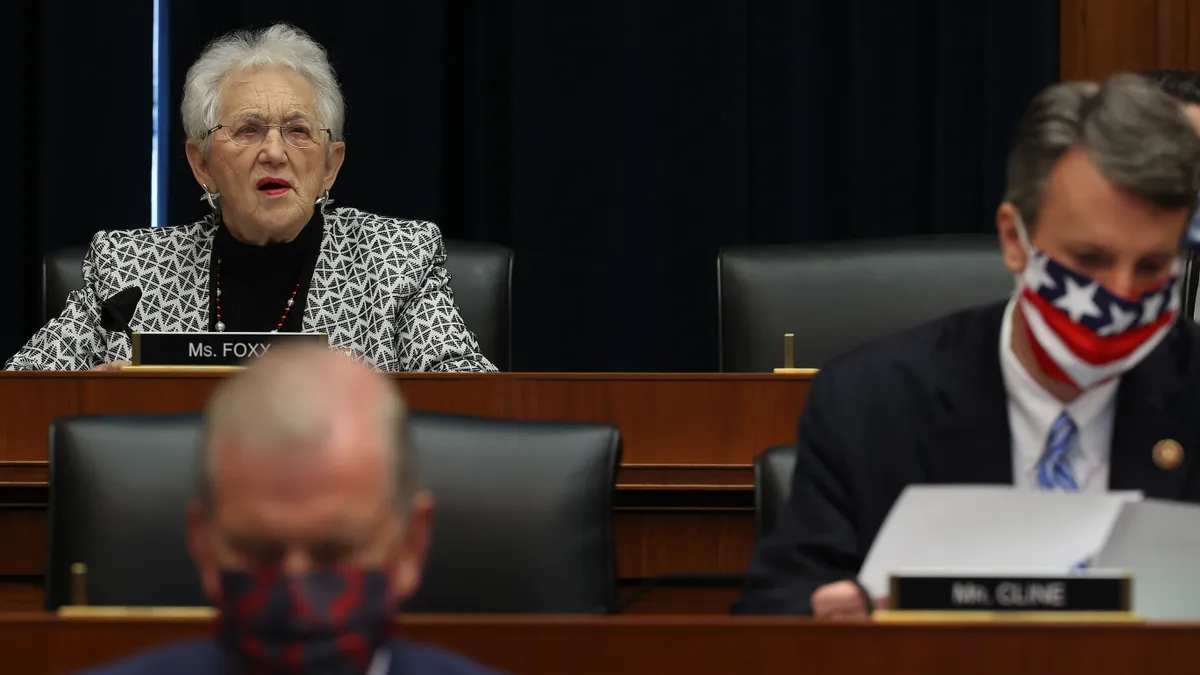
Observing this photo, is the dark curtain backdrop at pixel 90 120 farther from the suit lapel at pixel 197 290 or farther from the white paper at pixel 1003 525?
the white paper at pixel 1003 525

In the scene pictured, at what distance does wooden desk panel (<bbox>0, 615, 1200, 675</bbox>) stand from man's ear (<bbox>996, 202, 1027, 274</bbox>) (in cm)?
59

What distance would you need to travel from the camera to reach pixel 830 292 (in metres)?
2.84

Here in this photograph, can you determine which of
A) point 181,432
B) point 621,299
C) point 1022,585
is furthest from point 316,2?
point 1022,585

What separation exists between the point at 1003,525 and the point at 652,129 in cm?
276

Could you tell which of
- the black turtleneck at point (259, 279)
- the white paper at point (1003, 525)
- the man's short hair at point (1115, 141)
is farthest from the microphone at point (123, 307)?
the white paper at point (1003, 525)

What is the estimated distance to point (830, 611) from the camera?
1.43 metres

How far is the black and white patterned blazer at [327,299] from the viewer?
2984 millimetres

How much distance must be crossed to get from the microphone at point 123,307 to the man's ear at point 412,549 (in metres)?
2.03

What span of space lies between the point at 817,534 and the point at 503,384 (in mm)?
781

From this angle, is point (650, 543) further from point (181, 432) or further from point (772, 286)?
point (181, 432)

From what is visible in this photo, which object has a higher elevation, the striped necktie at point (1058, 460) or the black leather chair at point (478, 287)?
the black leather chair at point (478, 287)

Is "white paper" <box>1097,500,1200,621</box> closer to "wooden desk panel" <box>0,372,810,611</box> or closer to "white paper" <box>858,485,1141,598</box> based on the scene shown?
"white paper" <box>858,485,1141,598</box>

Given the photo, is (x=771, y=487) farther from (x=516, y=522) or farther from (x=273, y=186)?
(x=273, y=186)

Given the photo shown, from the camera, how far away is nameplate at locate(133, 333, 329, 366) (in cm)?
245
